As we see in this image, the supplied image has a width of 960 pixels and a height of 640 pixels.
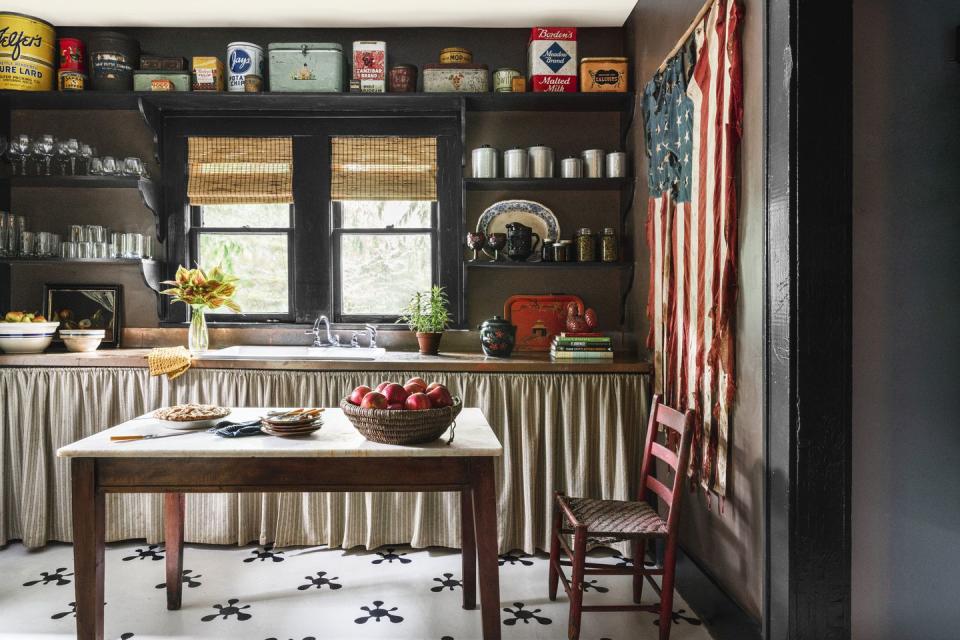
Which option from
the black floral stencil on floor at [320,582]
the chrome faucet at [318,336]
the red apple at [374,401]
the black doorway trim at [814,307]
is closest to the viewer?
the black doorway trim at [814,307]

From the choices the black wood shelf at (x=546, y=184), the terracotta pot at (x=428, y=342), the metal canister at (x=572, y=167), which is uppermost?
the metal canister at (x=572, y=167)

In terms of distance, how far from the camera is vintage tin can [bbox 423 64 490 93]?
3748 mm

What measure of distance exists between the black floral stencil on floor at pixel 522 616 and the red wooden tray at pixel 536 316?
158cm

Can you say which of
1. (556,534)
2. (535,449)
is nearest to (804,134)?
(556,534)

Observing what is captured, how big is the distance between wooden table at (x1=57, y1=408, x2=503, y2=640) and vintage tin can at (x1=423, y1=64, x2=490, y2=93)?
2.39 meters

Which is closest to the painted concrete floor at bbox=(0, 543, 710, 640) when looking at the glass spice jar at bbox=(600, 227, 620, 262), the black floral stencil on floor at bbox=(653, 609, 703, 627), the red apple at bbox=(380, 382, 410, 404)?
the black floral stencil on floor at bbox=(653, 609, 703, 627)

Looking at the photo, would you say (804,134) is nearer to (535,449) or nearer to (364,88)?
(535,449)

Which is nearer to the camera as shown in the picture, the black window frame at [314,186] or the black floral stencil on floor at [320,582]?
the black floral stencil on floor at [320,582]

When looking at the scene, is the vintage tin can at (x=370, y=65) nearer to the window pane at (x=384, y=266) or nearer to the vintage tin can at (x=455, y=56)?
the vintage tin can at (x=455, y=56)

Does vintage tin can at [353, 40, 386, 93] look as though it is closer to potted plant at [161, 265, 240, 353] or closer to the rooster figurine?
potted plant at [161, 265, 240, 353]

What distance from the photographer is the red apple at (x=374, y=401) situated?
77.0 inches

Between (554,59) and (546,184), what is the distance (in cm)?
69

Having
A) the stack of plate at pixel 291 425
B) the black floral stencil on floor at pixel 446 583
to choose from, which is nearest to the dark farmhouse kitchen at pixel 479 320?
the stack of plate at pixel 291 425

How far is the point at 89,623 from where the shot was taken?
6.77 feet
